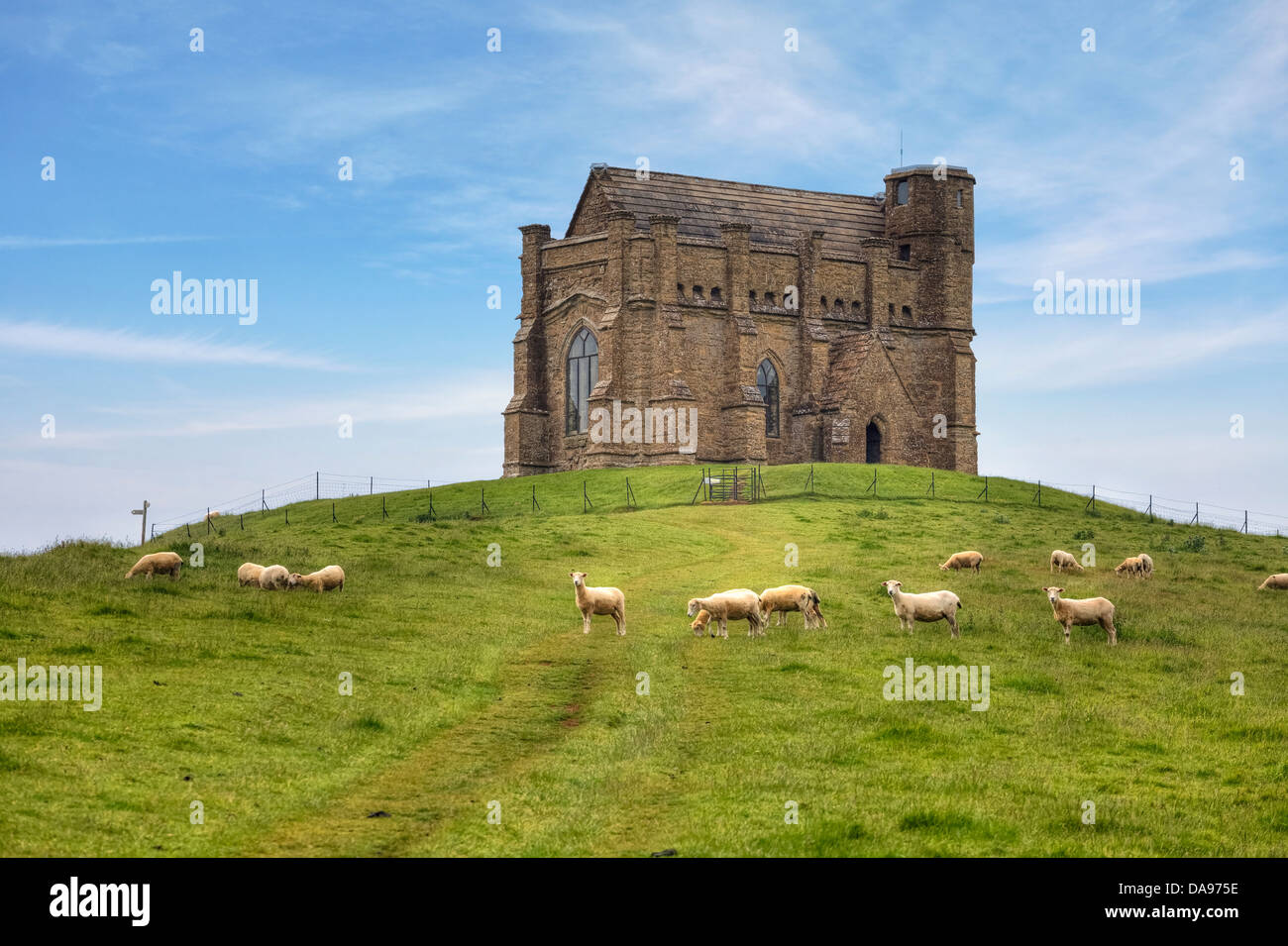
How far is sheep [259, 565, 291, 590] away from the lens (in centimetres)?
2812

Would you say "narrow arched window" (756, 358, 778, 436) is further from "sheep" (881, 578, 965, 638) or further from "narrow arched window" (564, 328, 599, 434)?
"sheep" (881, 578, 965, 638)

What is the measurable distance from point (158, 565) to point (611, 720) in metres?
13.0

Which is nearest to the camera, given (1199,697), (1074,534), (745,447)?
(1199,697)

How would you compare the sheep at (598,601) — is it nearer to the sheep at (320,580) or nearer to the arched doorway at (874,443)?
the sheep at (320,580)

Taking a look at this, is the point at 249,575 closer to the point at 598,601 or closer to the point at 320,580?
the point at 320,580

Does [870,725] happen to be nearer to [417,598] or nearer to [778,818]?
[778,818]

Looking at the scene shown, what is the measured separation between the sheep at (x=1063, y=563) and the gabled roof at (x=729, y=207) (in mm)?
40668

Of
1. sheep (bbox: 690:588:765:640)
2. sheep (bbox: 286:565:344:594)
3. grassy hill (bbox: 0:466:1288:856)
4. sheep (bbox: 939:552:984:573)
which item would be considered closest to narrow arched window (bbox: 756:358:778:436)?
grassy hill (bbox: 0:466:1288:856)

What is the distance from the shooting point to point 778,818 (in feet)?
48.1

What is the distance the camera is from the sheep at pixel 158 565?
27.5 meters

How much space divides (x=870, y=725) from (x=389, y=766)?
6842mm

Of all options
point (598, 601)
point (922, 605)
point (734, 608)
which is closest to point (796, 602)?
point (734, 608)

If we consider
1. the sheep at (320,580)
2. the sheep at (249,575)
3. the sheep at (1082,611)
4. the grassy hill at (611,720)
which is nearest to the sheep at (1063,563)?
the grassy hill at (611,720)
